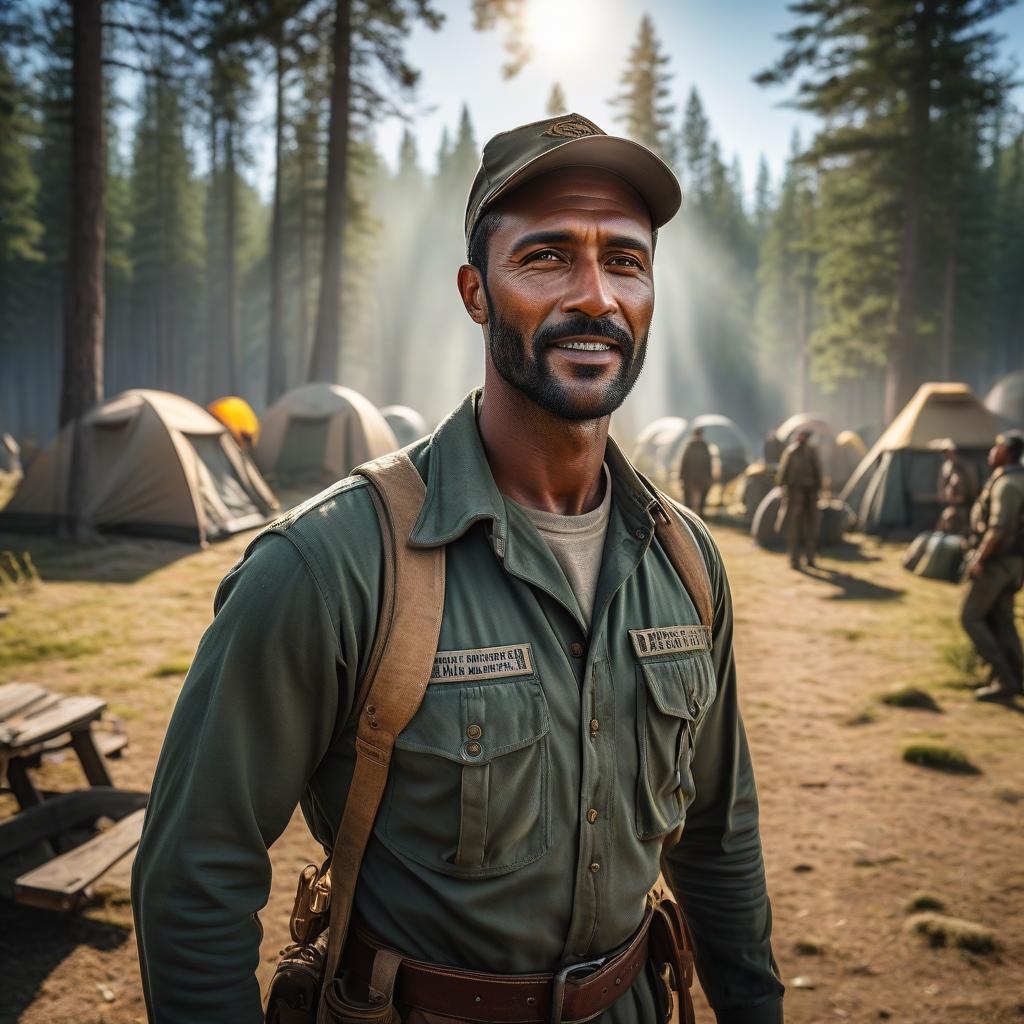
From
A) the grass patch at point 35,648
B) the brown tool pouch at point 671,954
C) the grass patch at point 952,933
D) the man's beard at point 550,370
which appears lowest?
the grass patch at point 952,933

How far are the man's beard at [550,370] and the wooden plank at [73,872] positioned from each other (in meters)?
3.39

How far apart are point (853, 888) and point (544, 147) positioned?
14.7 ft

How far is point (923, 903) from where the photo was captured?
4457mm

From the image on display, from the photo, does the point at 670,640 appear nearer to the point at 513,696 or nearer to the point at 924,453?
the point at 513,696

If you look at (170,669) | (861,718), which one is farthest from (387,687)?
(170,669)

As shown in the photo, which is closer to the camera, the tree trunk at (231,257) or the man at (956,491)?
the man at (956,491)

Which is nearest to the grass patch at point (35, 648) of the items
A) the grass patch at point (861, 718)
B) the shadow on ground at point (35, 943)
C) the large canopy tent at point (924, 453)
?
the shadow on ground at point (35, 943)

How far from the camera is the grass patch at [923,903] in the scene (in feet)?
14.5

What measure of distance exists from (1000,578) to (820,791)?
3.25 metres

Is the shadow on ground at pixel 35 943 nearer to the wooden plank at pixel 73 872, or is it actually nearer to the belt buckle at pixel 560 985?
the wooden plank at pixel 73 872

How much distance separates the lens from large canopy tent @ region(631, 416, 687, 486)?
28.0 metres

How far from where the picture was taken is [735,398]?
62.7 metres

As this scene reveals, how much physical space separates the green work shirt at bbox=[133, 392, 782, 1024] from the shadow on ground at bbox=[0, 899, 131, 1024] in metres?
2.97

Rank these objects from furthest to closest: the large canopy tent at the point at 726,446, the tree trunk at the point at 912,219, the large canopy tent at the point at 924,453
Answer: the large canopy tent at the point at 726,446, the tree trunk at the point at 912,219, the large canopy tent at the point at 924,453
